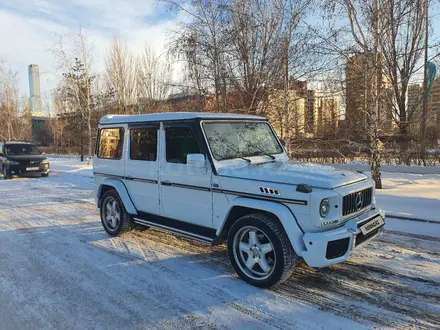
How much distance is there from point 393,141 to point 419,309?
14.8 meters

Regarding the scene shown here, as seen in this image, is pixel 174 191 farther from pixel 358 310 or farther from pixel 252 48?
pixel 252 48

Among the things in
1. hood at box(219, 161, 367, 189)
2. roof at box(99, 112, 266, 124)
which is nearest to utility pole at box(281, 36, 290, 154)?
roof at box(99, 112, 266, 124)

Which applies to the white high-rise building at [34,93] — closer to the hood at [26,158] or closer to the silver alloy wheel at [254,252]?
the hood at [26,158]

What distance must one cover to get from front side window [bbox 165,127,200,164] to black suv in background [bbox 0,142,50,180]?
1336cm

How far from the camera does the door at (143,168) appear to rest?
5125 millimetres

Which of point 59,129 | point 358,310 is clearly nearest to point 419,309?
point 358,310

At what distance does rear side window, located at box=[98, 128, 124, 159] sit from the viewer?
5785 mm

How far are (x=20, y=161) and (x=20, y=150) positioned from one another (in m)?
1.27

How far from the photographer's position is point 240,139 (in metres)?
4.85

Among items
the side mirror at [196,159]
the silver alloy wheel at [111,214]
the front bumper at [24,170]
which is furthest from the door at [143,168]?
the front bumper at [24,170]

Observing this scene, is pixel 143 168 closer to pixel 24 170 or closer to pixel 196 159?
pixel 196 159

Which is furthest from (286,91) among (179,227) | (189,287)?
(189,287)

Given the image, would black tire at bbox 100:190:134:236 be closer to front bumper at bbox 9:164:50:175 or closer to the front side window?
the front side window

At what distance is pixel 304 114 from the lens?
38.3ft
